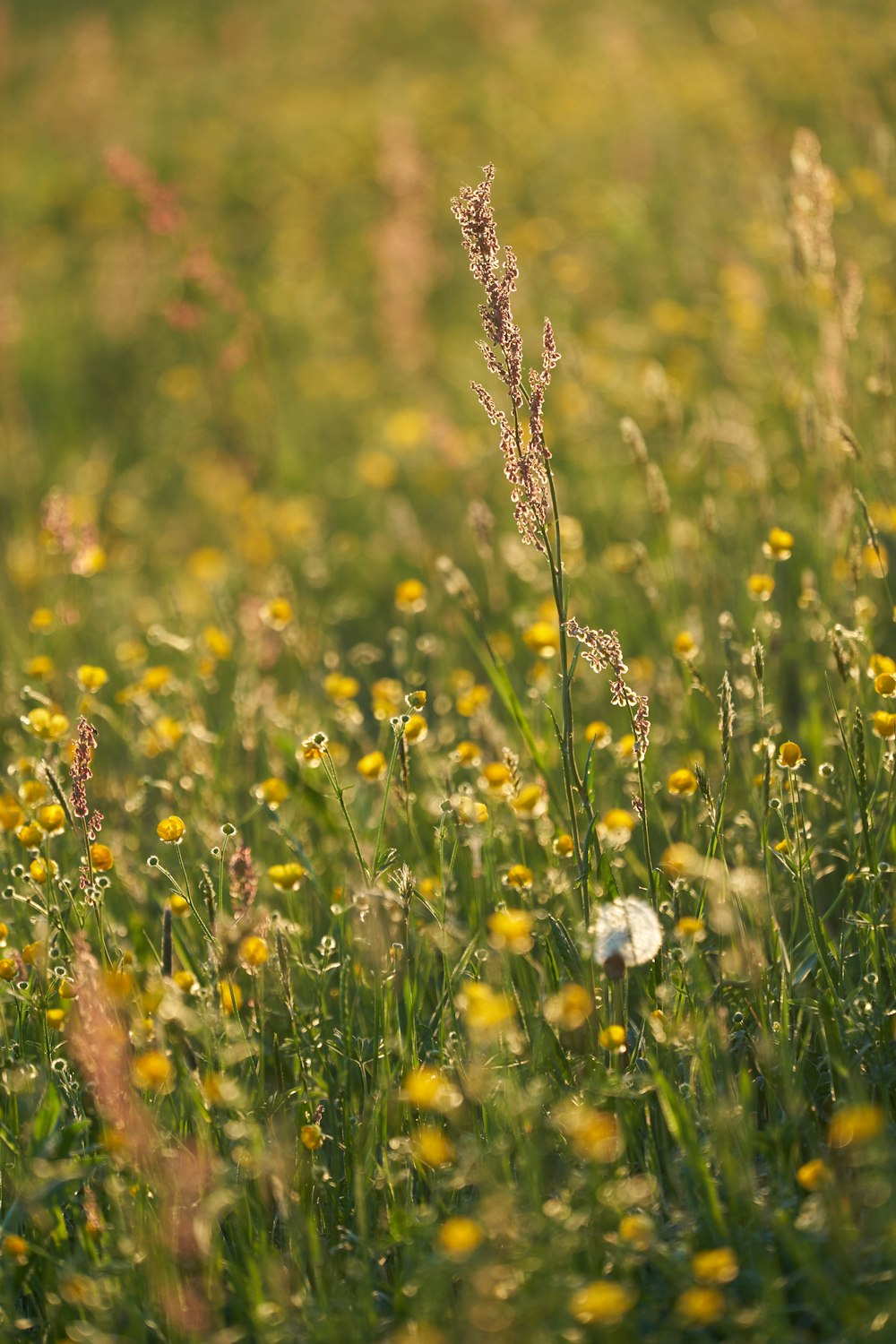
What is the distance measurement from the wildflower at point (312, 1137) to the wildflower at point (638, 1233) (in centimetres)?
43

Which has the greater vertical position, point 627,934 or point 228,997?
point 627,934

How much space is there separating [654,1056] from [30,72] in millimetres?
10583

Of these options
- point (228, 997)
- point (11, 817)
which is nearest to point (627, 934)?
point (228, 997)

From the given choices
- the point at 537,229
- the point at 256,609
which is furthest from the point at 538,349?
A: the point at 256,609

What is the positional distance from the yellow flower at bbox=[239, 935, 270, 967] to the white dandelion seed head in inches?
16.8

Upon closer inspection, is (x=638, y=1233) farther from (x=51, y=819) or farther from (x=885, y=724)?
(x=51, y=819)

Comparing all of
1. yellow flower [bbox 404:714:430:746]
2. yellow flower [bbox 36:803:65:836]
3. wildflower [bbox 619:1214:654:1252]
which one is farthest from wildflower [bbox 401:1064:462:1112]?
yellow flower [bbox 36:803:65:836]

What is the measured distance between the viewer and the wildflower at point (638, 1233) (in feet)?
3.81

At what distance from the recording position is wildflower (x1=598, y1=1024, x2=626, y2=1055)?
54.0 inches

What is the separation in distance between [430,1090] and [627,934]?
1.20 ft

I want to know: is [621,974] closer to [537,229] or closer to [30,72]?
[537,229]

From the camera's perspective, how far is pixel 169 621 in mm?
3254

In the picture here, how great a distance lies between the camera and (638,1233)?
1.18 metres

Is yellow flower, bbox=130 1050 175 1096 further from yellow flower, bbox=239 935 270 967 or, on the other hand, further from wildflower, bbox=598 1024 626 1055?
wildflower, bbox=598 1024 626 1055
